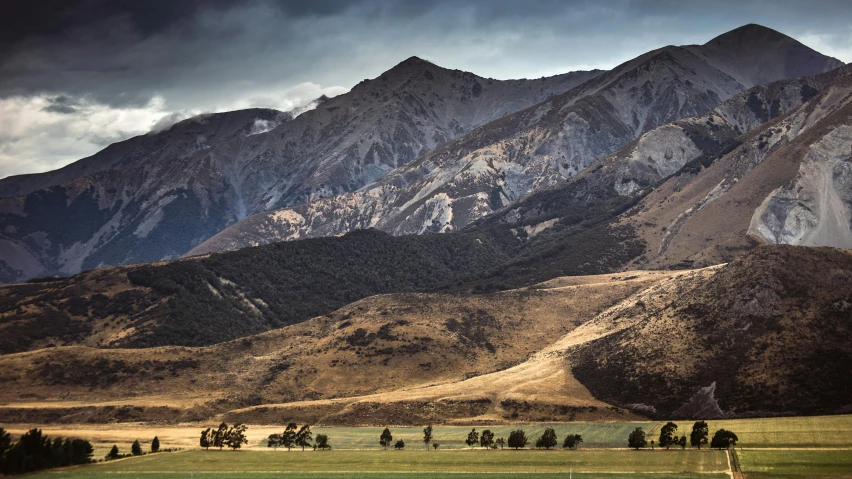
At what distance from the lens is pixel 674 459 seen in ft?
300

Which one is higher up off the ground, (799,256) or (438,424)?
(799,256)

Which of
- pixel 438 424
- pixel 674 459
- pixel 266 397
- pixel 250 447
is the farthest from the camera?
pixel 266 397

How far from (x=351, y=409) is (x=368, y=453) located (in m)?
47.8

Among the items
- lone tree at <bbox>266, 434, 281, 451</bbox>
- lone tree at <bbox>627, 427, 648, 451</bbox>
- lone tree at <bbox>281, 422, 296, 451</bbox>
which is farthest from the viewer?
lone tree at <bbox>266, 434, 281, 451</bbox>

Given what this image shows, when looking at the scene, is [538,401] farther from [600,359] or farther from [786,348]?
[786,348]

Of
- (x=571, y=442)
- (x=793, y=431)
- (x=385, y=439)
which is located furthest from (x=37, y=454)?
(x=793, y=431)

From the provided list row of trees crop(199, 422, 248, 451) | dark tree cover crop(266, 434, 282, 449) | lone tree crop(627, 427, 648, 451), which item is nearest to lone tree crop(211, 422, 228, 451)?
row of trees crop(199, 422, 248, 451)

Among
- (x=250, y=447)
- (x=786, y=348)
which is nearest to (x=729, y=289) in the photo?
(x=786, y=348)

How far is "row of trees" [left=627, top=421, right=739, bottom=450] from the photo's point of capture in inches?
3846

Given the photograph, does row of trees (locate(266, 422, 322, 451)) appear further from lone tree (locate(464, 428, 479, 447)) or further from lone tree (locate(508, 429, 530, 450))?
lone tree (locate(508, 429, 530, 450))

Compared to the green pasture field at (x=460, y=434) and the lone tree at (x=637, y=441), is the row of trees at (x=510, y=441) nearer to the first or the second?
the green pasture field at (x=460, y=434)

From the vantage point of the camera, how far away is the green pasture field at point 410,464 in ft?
290

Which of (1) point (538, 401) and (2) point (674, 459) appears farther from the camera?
(1) point (538, 401)

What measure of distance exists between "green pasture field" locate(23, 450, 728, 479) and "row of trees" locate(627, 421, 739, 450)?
125 inches
